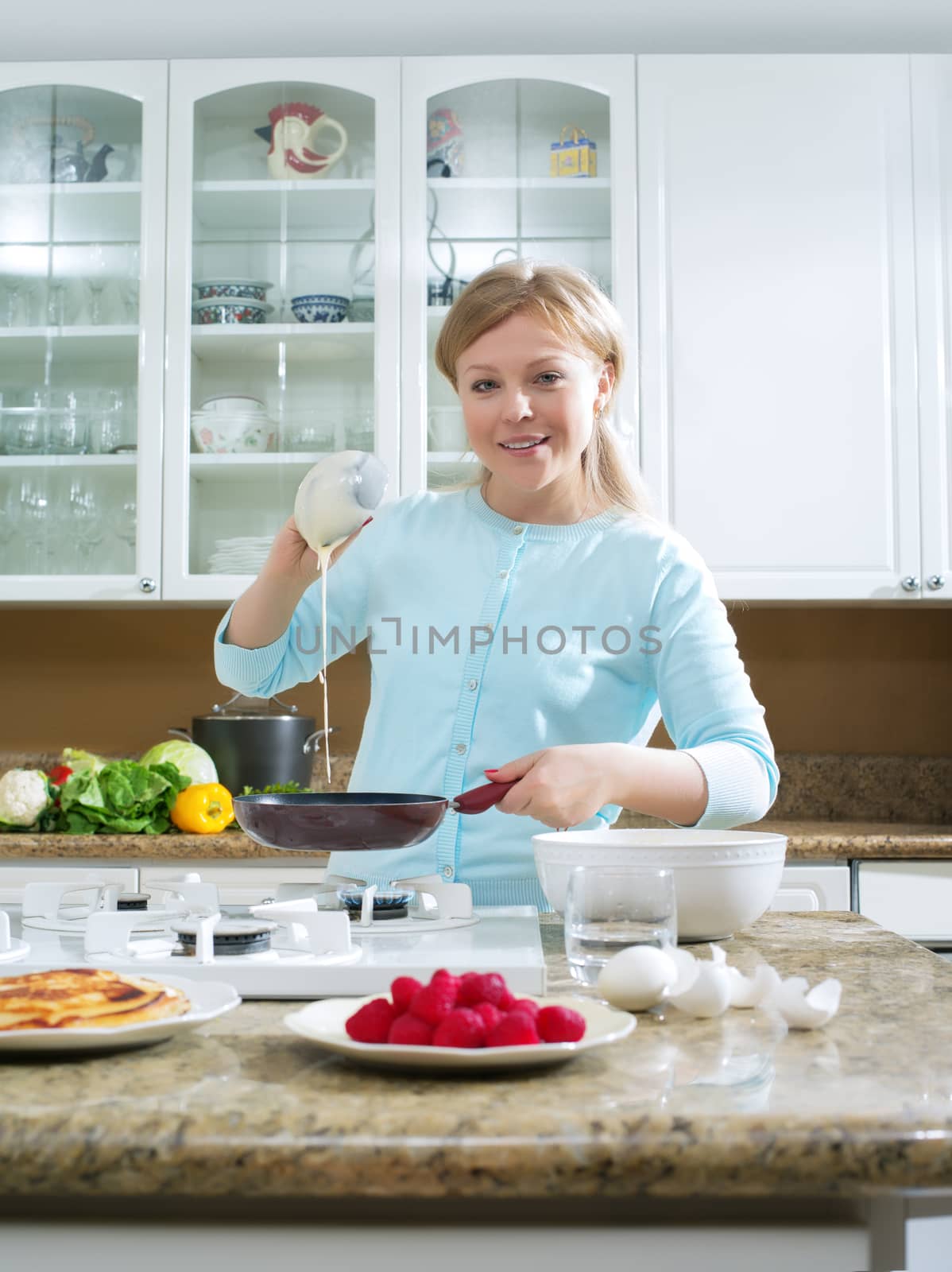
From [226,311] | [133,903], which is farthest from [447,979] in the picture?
[226,311]

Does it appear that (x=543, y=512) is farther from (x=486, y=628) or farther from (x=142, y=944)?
(x=142, y=944)

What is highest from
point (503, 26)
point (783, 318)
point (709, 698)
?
point (503, 26)

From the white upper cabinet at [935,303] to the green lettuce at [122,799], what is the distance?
1.58 m

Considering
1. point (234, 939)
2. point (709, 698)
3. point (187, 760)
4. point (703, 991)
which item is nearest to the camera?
point (703, 991)

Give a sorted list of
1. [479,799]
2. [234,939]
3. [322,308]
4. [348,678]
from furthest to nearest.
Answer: [348,678] < [322,308] < [479,799] < [234,939]

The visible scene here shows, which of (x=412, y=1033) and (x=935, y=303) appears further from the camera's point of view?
(x=935, y=303)

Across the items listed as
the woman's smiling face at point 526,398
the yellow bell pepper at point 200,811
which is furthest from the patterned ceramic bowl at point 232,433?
the woman's smiling face at point 526,398

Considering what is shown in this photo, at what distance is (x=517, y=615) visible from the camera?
4.75 ft

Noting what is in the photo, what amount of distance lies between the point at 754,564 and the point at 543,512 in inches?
45.3

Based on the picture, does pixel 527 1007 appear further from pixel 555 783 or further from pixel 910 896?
pixel 910 896

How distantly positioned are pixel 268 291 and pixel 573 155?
73cm

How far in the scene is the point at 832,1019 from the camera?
84 centimetres

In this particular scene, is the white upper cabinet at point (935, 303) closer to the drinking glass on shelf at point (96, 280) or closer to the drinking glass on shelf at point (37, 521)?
the drinking glass on shelf at point (96, 280)

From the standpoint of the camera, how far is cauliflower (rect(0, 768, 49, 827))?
2367 mm
